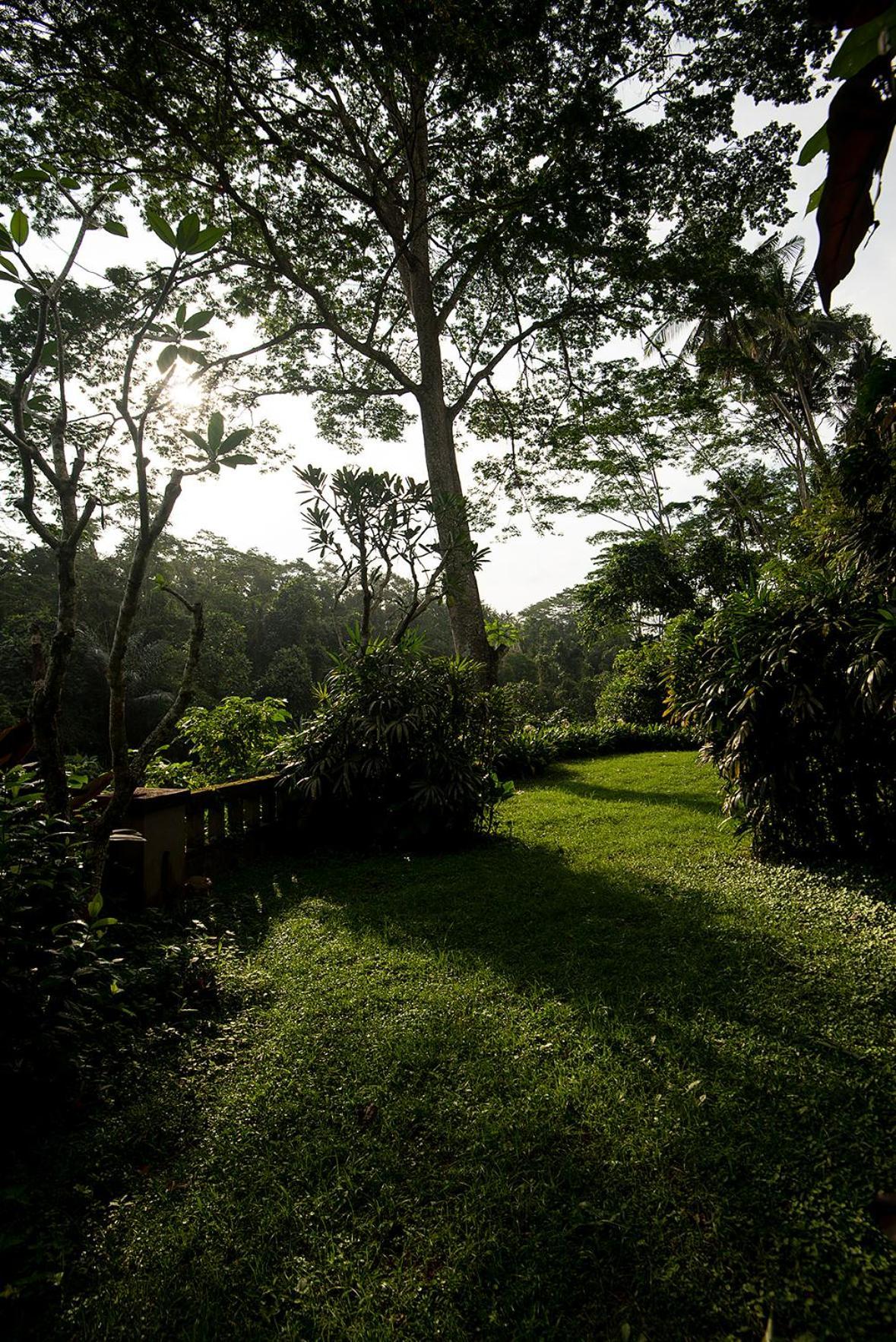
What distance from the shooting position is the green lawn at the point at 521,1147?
49.3 inches

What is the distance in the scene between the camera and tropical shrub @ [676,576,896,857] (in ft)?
10.8

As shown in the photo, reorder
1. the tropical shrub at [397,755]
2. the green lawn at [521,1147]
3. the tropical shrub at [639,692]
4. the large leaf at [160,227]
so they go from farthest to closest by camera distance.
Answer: the tropical shrub at [639,692] → the tropical shrub at [397,755] → the large leaf at [160,227] → the green lawn at [521,1147]

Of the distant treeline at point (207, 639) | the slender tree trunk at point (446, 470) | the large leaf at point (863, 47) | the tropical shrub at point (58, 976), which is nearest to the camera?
Answer: the large leaf at point (863, 47)

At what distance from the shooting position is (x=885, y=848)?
344cm

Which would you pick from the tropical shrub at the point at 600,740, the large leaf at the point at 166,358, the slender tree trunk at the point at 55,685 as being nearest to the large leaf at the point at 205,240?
the large leaf at the point at 166,358

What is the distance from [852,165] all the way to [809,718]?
11.7ft

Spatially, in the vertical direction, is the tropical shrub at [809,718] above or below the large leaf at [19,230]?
below

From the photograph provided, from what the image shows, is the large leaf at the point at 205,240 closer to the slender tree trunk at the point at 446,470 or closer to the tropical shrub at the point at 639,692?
the slender tree trunk at the point at 446,470

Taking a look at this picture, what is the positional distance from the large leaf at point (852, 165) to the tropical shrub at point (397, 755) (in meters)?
4.38

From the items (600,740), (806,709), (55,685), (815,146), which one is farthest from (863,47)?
(600,740)

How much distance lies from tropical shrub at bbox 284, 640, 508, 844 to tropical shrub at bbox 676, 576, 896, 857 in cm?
193

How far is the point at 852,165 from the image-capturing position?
1.53 ft

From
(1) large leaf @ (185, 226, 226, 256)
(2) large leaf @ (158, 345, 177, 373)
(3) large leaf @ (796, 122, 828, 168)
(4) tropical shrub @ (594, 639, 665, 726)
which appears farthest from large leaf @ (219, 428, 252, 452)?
(4) tropical shrub @ (594, 639, 665, 726)

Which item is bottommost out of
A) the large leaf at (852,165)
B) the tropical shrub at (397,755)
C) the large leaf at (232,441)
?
the tropical shrub at (397,755)
